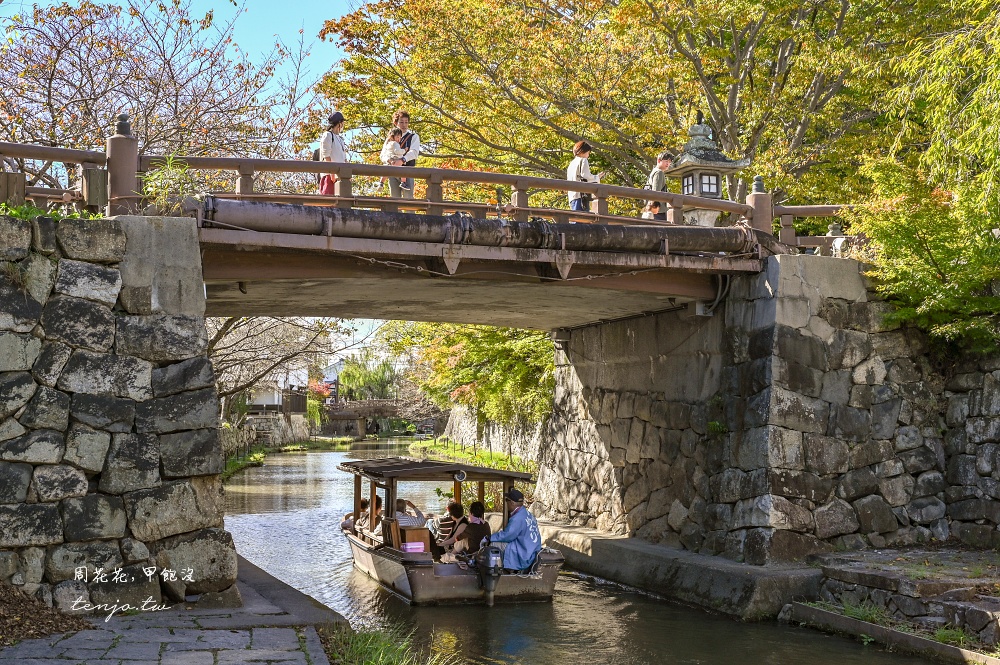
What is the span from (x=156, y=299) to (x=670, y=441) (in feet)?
28.2

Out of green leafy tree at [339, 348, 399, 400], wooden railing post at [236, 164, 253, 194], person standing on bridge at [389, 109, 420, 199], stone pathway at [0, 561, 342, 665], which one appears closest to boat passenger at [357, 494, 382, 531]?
person standing on bridge at [389, 109, 420, 199]

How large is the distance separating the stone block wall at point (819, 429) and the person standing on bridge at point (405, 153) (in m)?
5.02

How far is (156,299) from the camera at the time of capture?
403 inches

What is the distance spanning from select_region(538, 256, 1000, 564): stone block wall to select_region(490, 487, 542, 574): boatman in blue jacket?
2.53 m

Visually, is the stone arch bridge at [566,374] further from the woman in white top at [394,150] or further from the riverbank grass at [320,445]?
the riverbank grass at [320,445]

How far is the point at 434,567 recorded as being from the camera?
13.7 m

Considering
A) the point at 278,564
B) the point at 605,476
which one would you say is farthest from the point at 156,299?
the point at 605,476

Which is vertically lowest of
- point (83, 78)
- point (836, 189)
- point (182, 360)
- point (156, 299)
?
point (182, 360)

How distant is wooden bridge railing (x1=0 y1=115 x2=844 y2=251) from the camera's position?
10.3 metres

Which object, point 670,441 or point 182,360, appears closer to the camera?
point 182,360

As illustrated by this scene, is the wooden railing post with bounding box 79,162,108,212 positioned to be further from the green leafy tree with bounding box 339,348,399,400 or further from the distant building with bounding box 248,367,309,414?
the green leafy tree with bounding box 339,348,399,400

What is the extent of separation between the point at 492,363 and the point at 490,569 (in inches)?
429

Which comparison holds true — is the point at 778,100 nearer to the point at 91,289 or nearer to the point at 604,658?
the point at 604,658

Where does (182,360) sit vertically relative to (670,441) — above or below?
above
